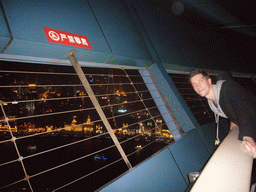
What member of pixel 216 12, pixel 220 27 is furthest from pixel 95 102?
pixel 220 27

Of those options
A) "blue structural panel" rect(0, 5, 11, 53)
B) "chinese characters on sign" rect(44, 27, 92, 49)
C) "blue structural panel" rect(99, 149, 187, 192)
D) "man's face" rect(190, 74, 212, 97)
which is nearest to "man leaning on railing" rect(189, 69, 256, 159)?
"man's face" rect(190, 74, 212, 97)

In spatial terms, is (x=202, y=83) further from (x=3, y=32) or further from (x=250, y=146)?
(x=3, y=32)

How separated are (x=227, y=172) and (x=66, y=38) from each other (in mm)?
1606

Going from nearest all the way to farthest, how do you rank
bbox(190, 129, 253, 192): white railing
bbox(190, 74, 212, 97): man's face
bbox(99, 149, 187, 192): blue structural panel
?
bbox(190, 129, 253, 192): white railing, bbox(99, 149, 187, 192): blue structural panel, bbox(190, 74, 212, 97): man's face

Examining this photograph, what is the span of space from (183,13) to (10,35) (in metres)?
3.63

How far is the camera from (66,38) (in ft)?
4.72

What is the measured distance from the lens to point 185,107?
2.55m

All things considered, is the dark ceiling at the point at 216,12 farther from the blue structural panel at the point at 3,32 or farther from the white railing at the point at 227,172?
the white railing at the point at 227,172

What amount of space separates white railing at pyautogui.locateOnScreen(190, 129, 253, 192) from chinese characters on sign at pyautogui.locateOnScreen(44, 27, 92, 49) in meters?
1.49

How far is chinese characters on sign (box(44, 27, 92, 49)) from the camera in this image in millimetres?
1337

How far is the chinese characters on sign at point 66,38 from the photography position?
1337 mm

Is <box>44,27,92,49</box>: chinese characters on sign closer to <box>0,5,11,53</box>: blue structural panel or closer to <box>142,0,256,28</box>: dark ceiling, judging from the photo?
<box>0,5,11,53</box>: blue structural panel

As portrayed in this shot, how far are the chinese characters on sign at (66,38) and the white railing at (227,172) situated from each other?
1.49m

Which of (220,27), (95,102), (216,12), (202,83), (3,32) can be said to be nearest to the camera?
(3,32)
